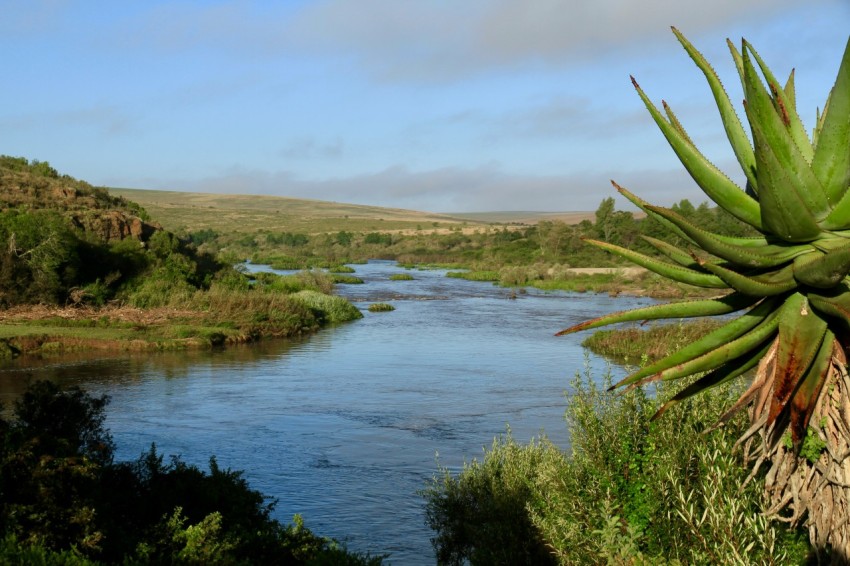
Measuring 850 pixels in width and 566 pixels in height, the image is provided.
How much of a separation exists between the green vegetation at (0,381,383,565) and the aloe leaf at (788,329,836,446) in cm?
482

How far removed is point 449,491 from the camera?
428 inches

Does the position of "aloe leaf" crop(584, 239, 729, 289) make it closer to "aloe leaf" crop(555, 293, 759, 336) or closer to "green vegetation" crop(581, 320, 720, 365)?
"aloe leaf" crop(555, 293, 759, 336)

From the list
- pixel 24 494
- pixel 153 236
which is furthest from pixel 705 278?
pixel 153 236

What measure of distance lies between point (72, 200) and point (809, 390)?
147ft

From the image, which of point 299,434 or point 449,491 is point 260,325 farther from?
point 449,491

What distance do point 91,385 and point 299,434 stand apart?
277 inches

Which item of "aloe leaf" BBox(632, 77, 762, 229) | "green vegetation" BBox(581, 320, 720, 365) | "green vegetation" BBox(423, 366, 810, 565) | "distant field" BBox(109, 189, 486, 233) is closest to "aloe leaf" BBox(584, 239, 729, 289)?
"aloe leaf" BBox(632, 77, 762, 229)

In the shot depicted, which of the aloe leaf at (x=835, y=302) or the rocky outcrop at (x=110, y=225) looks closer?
the aloe leaf at (x=835, y=302)

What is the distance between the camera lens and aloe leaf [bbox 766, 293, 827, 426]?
3.12 metres

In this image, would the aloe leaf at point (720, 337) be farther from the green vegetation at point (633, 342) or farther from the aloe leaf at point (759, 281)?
the green vegetation at point (633, 342)

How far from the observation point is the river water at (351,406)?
47.6ft

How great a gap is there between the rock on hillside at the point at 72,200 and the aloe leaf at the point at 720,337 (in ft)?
123

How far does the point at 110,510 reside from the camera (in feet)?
27.8

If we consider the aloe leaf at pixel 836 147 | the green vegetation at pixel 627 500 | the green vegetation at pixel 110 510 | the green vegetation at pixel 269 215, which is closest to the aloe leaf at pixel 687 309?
the aloe leaf at pixel 836 147
